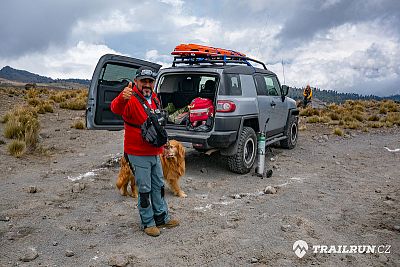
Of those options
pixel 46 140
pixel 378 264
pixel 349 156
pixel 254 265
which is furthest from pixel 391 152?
pixel 46 140

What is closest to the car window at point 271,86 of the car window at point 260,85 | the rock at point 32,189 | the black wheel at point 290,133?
the car window at point 260,85

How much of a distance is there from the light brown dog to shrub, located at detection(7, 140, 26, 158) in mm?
3348

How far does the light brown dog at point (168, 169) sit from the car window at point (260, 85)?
2.72 m

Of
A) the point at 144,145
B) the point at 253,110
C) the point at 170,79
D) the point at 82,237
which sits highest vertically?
the point at 170,79

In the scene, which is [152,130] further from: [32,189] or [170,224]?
[32,189]

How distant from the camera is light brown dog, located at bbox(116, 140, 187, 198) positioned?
5020mm

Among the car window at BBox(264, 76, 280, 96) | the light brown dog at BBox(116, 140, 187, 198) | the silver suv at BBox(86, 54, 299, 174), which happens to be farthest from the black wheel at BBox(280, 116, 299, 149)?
the light brown dog at BBox(116, 140, 187, 198)

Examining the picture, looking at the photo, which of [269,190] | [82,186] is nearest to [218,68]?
[269,190]

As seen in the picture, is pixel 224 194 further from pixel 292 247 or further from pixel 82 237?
pixel 82 237

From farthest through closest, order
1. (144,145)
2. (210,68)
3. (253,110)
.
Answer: (253,110) < (210,68) < (144,145)

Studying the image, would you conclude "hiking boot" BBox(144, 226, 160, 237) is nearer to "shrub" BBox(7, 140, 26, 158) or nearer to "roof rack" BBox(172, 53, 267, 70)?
"roof rack" BBox(172, 53, 267, 70)

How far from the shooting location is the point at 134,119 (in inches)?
146

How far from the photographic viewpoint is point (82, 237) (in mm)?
3811

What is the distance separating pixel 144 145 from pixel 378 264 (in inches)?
101
